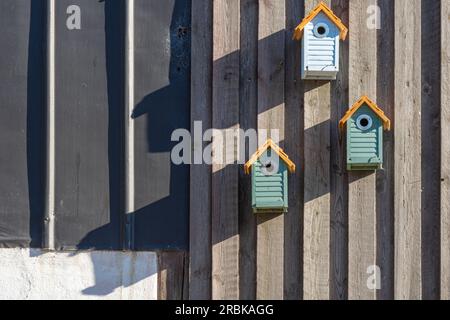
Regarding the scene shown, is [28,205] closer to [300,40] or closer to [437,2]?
[300,40]

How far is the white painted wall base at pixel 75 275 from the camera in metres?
2.88

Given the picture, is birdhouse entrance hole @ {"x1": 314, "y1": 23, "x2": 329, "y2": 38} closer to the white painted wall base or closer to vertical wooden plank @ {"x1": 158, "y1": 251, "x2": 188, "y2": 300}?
vertical wooden plank @ {"x1": 158, "y1": 251, "x2": 188, "y2": 300}

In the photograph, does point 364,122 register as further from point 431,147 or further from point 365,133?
point 431,147

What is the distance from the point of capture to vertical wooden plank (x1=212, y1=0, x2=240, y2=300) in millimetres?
2859

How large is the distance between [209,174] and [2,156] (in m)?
1.06

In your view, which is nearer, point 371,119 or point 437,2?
point 371,119

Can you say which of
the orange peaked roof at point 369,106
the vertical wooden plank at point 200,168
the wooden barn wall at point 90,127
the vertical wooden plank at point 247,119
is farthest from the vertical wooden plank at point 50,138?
the orange peaked roof at point 369,106

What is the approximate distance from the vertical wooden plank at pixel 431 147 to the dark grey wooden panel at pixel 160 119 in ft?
4.01

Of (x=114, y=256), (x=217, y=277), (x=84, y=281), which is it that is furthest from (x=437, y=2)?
(x=84, y=281)

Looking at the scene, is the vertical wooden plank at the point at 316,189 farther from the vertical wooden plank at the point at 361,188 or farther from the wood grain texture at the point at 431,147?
the wood grain texture at the point at 431,147

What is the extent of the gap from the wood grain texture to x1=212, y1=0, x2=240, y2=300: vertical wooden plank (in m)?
0.96

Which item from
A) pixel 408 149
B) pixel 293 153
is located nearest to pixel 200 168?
pixel 293 153

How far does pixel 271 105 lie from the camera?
2.91m
